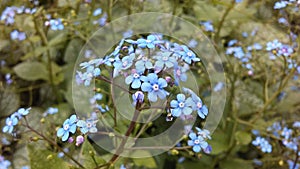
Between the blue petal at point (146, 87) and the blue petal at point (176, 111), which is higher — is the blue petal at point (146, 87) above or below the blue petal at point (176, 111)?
above

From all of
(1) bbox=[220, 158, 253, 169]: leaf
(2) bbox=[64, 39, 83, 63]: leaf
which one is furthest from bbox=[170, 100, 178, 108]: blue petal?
(2) bbox=[64, 39, 83, 63]: leaf

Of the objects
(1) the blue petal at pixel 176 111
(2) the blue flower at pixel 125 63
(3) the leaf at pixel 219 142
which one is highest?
(2) the blue flower at pixel 125 63

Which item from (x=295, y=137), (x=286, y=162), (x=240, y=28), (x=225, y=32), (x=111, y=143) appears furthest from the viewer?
(x=240, y=28)

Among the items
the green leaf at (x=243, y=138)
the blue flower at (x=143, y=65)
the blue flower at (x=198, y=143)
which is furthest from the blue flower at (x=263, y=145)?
the blue flower at (x=143, y=65)

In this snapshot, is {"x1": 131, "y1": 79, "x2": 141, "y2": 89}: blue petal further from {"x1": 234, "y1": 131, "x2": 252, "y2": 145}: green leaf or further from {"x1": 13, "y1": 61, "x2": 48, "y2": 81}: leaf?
{"x1": 13, "y1": 61, "x2": 48, "y2": 81}: leaf

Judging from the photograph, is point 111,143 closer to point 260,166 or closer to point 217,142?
point 217,142

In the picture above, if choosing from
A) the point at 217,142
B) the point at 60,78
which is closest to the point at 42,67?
the point at 60,78

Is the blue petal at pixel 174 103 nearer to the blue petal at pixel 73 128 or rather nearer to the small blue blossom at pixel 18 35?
the blue petal at pixel 73 128
